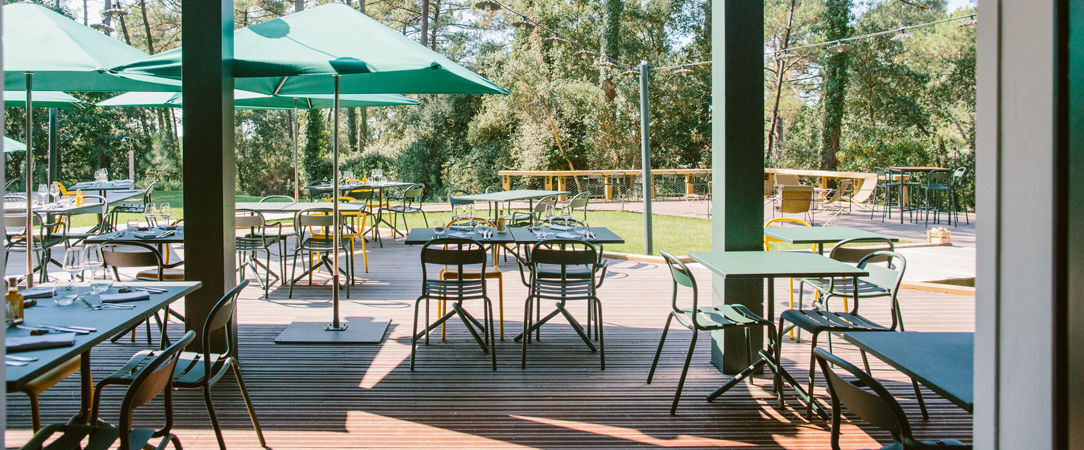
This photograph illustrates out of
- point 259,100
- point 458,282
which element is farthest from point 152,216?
point 259,100

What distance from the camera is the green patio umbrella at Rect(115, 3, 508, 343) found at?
4.29 m

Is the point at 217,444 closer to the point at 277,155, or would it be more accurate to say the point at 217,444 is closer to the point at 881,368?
the point at 881,368

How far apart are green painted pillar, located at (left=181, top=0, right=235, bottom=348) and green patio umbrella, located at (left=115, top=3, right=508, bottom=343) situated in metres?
0.26

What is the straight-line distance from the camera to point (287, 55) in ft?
14.5

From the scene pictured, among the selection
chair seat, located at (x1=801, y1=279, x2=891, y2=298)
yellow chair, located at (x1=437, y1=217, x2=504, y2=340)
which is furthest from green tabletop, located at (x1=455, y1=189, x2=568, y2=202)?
chair seat, located at (x1=801, y1=279, x2=891, y2=298)

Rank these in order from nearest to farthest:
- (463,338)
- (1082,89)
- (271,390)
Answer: (1082,89) < (271,390) < (463,338)

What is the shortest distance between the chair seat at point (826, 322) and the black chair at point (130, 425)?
9.57 ft

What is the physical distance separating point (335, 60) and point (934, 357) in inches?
140

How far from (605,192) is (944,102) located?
10467mm

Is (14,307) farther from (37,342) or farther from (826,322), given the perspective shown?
(826,322)

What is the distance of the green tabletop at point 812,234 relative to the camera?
5.10 metres

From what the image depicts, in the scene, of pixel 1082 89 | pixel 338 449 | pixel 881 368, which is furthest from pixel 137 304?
pixel 881 368

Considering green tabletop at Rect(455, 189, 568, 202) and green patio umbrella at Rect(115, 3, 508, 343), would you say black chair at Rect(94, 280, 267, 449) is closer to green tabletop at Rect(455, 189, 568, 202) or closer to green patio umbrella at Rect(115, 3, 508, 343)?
green patio umbrella at Rect(115, 3, 508, 343)

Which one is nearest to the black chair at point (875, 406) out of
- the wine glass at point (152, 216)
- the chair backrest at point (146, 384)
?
the chair backrest at point (146, 384)
